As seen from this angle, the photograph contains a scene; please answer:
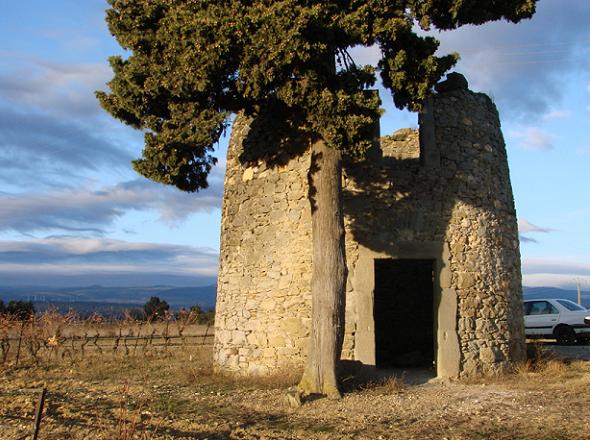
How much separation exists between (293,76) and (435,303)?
15.9 feet

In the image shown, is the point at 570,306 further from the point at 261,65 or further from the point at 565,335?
the point at 261,65

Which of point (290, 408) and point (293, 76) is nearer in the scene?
point (290, 408)

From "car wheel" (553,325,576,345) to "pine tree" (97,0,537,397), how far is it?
34.7 feet

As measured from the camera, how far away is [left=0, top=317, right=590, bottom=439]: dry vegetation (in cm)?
737

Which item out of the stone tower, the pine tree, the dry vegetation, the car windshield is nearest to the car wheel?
the car windshield

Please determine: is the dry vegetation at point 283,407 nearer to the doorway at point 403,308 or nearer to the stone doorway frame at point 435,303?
the stone doorway frame at point 435,303

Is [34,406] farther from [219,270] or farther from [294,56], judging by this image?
[294,56]

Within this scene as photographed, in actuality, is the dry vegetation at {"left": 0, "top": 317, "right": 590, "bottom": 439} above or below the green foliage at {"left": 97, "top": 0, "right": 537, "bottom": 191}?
below

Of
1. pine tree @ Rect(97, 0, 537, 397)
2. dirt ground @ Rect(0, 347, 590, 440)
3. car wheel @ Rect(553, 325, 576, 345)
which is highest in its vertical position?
pine tree @ Rect(97, 0, 537, 397)

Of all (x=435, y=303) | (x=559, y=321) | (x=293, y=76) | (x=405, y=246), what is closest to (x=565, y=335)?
(x=559, y=321)

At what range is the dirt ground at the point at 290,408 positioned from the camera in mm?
7352

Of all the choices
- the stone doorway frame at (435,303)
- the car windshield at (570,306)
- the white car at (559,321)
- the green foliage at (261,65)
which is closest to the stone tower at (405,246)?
the stone doorway frame at (435,303)

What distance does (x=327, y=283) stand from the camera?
374 inches

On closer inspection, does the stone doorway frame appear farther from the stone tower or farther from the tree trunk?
the tree trunk
